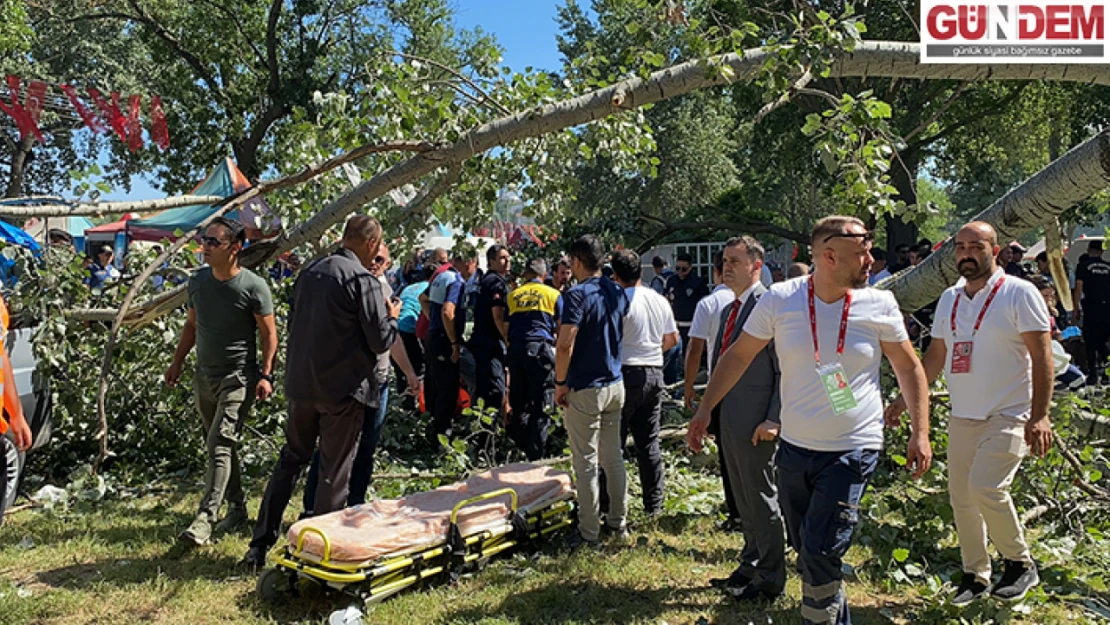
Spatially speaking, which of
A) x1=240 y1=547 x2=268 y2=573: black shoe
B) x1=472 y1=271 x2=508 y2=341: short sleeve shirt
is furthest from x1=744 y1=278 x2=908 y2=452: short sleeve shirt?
x1=472 y1=271 x2=508 y2=341: short sleeve shirt

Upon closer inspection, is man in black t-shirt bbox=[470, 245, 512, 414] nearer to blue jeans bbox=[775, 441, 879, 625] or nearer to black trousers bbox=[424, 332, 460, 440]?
black trousers bbox=[424, 332, 460, 440]

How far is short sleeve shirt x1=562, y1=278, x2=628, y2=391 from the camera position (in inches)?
188

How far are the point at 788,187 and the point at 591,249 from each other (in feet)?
128

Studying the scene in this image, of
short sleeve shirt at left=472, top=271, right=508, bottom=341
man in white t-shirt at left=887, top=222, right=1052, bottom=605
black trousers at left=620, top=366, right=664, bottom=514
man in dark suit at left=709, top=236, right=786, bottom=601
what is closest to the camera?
man in white t-shirt at left=887, top=222, right=1052, bottom=605

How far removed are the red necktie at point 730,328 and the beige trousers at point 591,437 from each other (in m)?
0.78

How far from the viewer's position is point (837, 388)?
3.19m

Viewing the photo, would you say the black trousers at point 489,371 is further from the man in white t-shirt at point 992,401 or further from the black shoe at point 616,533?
the man in white t-shirt at point 992,401

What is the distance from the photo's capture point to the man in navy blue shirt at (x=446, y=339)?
7.35 m

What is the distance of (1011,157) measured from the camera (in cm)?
2481

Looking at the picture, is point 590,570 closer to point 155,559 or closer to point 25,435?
point 155,559

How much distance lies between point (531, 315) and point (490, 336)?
0.60 meters

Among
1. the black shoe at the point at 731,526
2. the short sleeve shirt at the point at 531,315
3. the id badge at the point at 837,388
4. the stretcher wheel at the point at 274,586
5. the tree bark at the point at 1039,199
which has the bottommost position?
the black shoe at the point at 731,526

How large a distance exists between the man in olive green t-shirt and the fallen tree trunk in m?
0.63

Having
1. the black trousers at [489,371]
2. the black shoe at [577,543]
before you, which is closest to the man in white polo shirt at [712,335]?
the black shoe at [577,543]
